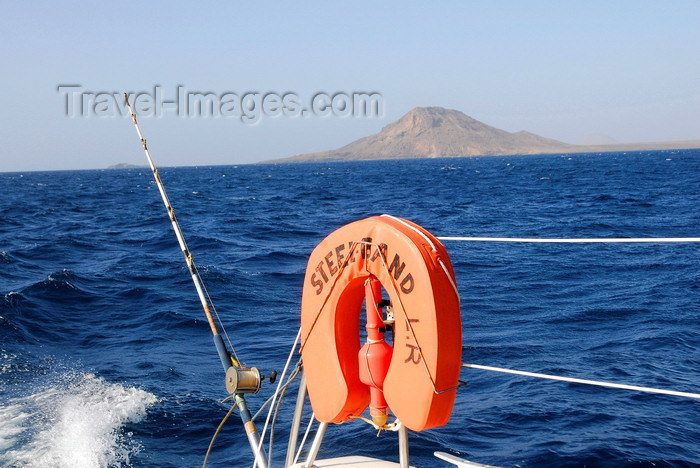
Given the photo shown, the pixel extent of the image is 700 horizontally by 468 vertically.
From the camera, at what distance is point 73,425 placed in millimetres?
5523

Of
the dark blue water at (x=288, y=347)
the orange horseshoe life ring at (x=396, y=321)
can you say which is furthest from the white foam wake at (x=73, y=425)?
the orange horseshoe life ring at (x=396, y=321)

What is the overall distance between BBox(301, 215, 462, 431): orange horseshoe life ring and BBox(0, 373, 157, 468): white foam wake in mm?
2955

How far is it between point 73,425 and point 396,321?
4072mm

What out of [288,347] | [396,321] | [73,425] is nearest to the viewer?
[396,321]

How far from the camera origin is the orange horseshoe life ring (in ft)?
8.30

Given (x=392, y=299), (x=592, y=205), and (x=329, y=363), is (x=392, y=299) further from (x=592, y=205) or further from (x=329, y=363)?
(x=592, y=205)

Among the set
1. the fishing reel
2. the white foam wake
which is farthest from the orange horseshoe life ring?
the white foam wake

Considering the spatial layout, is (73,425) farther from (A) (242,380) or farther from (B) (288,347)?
(A) (242,380)

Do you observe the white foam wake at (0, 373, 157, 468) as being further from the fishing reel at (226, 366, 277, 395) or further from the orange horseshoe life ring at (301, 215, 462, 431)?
the orange horseshoe life ring at (301, 215, 462, 431)

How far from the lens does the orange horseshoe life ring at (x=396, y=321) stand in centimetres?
253

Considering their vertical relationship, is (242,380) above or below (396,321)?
below

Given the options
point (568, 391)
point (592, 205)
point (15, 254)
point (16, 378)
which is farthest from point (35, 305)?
point (592, 205)

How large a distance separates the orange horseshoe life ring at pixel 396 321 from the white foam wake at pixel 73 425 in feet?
9.69

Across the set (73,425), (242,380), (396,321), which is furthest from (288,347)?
(396,321)
